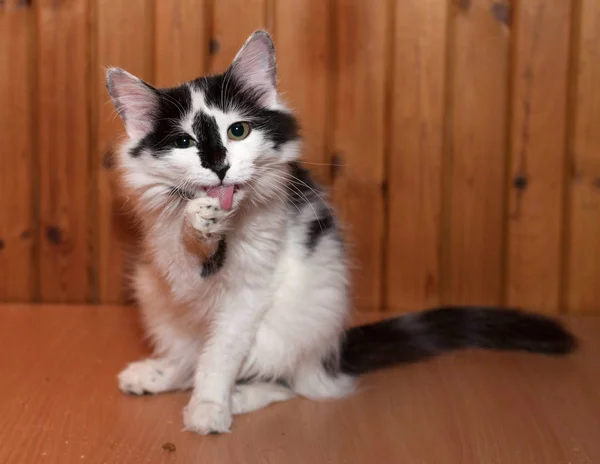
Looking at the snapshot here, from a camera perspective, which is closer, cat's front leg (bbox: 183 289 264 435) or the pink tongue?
the pink tongue

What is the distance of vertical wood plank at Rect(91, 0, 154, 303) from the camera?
6.88 ft

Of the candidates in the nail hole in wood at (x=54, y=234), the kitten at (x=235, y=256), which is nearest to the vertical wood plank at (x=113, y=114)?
the nail hole in wood at (x=54, y=234)

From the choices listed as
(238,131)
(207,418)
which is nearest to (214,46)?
(238,131)

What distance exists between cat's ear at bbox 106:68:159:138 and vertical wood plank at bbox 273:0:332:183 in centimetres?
69

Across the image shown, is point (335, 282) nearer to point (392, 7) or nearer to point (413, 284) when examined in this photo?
point (413, 284)

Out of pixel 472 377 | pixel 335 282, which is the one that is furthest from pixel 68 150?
pixel 472 377

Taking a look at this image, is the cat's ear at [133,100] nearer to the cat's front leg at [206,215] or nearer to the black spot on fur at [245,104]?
the black spot on fur at [245,104]

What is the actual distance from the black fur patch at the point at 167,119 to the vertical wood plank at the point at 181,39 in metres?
0.71

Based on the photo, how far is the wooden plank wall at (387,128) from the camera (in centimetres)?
208

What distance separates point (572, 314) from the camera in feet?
7.22

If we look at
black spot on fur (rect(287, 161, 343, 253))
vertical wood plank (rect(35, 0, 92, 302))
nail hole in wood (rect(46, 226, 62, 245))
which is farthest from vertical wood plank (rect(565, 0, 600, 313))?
nail hole in wood (rect(46, 226, 62, 245))

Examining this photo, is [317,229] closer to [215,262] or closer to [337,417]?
[215,262]

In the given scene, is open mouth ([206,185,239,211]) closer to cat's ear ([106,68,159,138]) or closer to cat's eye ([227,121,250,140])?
cat's eye ([227,121,250,140])

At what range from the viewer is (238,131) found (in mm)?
1392
